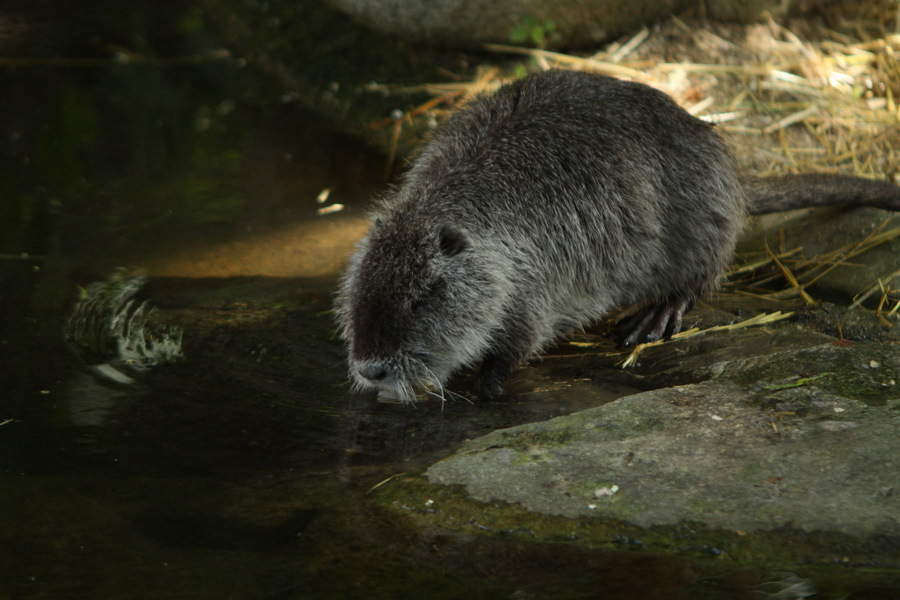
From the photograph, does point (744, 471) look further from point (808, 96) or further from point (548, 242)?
point (808, 96)

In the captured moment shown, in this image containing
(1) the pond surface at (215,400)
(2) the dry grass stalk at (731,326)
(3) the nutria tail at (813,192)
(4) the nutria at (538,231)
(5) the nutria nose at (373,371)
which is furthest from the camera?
(3) the nutria tail at (813,192)

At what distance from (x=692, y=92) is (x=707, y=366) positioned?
2.38 metres

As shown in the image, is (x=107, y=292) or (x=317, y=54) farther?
(x=317, y=54)

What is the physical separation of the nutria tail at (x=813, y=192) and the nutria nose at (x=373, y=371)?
5.18ft

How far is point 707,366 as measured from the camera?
2.72 meters

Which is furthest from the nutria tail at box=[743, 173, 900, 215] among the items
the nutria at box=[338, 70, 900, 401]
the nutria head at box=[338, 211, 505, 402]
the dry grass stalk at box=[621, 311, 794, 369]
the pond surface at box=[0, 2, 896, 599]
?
the nutria head at box=[338, 211, 505, 402]

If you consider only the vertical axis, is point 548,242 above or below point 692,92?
below

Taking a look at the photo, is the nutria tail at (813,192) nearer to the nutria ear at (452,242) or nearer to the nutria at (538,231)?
the nutria at (538,231)

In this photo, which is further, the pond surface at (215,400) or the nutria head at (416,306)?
the nutria head at (416,306)

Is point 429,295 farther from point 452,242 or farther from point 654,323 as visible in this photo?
point 654,323

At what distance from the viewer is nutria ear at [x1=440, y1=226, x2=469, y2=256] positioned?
8.86ft

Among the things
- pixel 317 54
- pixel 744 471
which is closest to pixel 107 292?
pixel 744 471

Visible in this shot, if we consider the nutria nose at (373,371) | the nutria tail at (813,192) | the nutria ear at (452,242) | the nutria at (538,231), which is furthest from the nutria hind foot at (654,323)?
the nutria nose at (373,371)

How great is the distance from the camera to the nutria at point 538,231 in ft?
8.82
